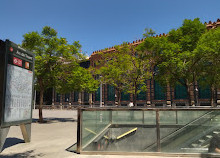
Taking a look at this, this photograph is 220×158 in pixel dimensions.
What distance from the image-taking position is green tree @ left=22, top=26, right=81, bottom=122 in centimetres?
1755

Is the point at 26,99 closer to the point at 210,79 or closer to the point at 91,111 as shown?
the point at 91,111

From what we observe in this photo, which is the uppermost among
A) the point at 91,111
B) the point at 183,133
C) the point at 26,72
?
the point at 26,72

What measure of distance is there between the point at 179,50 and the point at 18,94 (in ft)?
55.1

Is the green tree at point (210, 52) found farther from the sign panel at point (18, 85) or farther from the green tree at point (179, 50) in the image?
the sign panel at point (18, 85)

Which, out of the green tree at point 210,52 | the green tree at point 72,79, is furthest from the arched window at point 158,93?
the green tree at point 72,79

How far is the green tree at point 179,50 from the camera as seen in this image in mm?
18703

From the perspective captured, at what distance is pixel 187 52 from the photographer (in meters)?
18.7

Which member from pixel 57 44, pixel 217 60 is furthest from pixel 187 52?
pixel 57 44

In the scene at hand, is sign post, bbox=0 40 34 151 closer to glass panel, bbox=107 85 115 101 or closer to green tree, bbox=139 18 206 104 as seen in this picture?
green tree, bbox=139 18 206 104

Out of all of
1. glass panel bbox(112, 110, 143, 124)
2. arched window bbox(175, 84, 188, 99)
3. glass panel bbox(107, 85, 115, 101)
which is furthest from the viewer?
glass panel bbox(107, 85, 115, 101)

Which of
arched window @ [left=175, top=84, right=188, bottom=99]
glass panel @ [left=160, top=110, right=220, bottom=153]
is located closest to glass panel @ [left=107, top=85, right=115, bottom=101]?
arched window @ [left=175, top=84, right=188, bottom=99]

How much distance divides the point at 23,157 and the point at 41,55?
44.1 feet

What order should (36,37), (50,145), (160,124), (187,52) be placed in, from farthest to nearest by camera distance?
(187,52) < (36,37) < (50,145) < (160,124)

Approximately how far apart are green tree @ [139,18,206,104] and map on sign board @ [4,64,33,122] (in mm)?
14346
